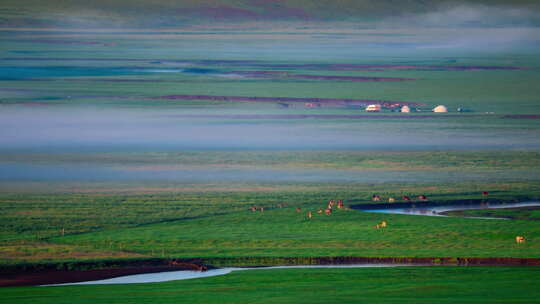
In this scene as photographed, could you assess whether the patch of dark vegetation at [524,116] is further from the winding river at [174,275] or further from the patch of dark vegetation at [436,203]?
the winding river at [174,275]

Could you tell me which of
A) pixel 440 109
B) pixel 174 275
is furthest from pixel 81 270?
pixel 440 109

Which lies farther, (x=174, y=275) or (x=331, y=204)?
(x=331, y=204)

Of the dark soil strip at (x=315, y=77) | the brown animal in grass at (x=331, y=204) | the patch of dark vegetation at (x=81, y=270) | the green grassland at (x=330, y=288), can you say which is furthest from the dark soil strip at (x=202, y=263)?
the dark soil strip at (x=315, y=77)

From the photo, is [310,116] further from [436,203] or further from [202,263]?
[202,263]

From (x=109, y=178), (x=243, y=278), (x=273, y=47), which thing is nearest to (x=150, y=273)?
(x=243, y=278)

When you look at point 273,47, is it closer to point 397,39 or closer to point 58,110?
point 397,39

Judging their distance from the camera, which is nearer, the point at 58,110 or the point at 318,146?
the point at 318,146
